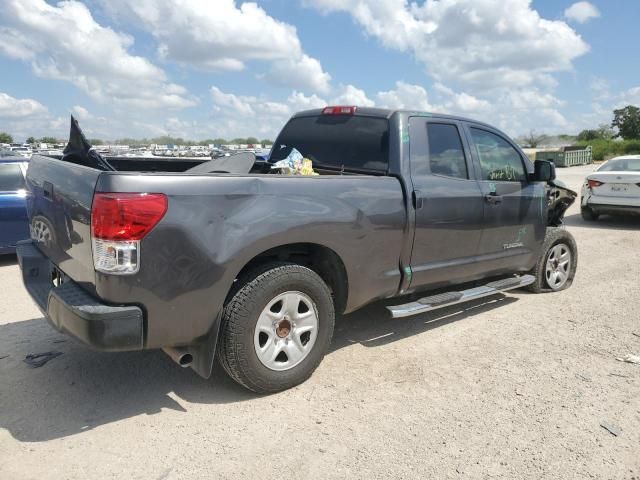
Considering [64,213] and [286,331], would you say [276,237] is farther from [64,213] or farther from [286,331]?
[64,213]

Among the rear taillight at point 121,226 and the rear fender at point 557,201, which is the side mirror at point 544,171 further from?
the rear taillight at point 121,226

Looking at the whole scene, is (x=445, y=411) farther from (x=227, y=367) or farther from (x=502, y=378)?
(x=227, y=367)

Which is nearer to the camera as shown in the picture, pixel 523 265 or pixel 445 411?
pixel 445 411

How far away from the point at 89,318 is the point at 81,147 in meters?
1.30

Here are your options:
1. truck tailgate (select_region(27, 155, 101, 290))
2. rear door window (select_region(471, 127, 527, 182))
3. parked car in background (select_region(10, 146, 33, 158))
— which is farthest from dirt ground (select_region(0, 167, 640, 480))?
parked car in background (select_region(10, 146, 33, 158))

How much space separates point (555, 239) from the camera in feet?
19.1

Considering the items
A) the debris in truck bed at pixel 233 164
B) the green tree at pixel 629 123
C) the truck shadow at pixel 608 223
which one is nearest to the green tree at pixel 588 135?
the green tree at pixel 629 123

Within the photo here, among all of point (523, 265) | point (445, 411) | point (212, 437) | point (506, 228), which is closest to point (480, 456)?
point (445, 411)

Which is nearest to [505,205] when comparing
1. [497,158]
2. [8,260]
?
[497,158]

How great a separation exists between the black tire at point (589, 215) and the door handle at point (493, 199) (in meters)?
8.22

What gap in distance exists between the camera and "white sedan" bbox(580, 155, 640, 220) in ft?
35.2

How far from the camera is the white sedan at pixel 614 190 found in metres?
10.7

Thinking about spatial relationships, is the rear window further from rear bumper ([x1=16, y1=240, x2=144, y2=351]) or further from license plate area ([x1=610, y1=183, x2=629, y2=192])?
license plate area ([x1=610, y1=183, x2=629, y2=192])

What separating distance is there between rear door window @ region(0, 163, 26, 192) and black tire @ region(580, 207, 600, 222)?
11192mm
